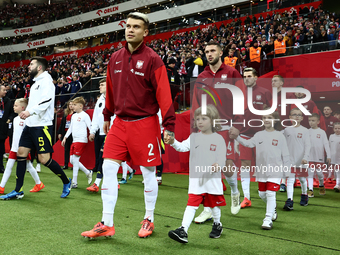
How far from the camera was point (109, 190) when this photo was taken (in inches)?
110

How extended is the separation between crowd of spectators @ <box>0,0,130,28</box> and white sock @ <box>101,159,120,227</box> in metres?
40.6

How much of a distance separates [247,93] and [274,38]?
775 centimetres

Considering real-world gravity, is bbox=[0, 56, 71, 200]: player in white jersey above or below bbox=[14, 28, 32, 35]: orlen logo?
below

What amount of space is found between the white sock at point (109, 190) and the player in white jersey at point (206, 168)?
2.01 feet

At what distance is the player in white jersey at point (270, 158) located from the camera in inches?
136

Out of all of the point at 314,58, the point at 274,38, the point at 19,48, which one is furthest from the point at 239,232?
the point at 19,48

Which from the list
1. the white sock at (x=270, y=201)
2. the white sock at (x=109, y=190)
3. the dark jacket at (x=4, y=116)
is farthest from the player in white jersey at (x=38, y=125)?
the dark jacket at (x=4, y=116)

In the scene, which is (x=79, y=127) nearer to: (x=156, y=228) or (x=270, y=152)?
(x=156, y=228)

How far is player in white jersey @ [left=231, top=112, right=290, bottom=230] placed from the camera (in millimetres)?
3449

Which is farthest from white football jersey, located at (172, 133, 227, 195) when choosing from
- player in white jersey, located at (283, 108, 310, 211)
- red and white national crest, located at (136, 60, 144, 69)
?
player in white jersey, located at (283, 108, 310, 211)

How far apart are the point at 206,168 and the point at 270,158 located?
1.17 metres

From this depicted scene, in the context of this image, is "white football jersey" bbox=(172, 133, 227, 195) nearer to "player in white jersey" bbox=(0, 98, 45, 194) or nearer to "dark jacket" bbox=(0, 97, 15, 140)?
"player in white jersey" bbox=(0, 98, 45, 194)

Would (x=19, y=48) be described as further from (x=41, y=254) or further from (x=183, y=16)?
(x=41, y=254)

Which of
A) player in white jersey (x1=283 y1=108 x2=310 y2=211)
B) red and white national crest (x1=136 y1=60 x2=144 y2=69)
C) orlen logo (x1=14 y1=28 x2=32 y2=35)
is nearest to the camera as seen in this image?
red and white national crest (x1=136 y1=60 x2=144 y2=69)
